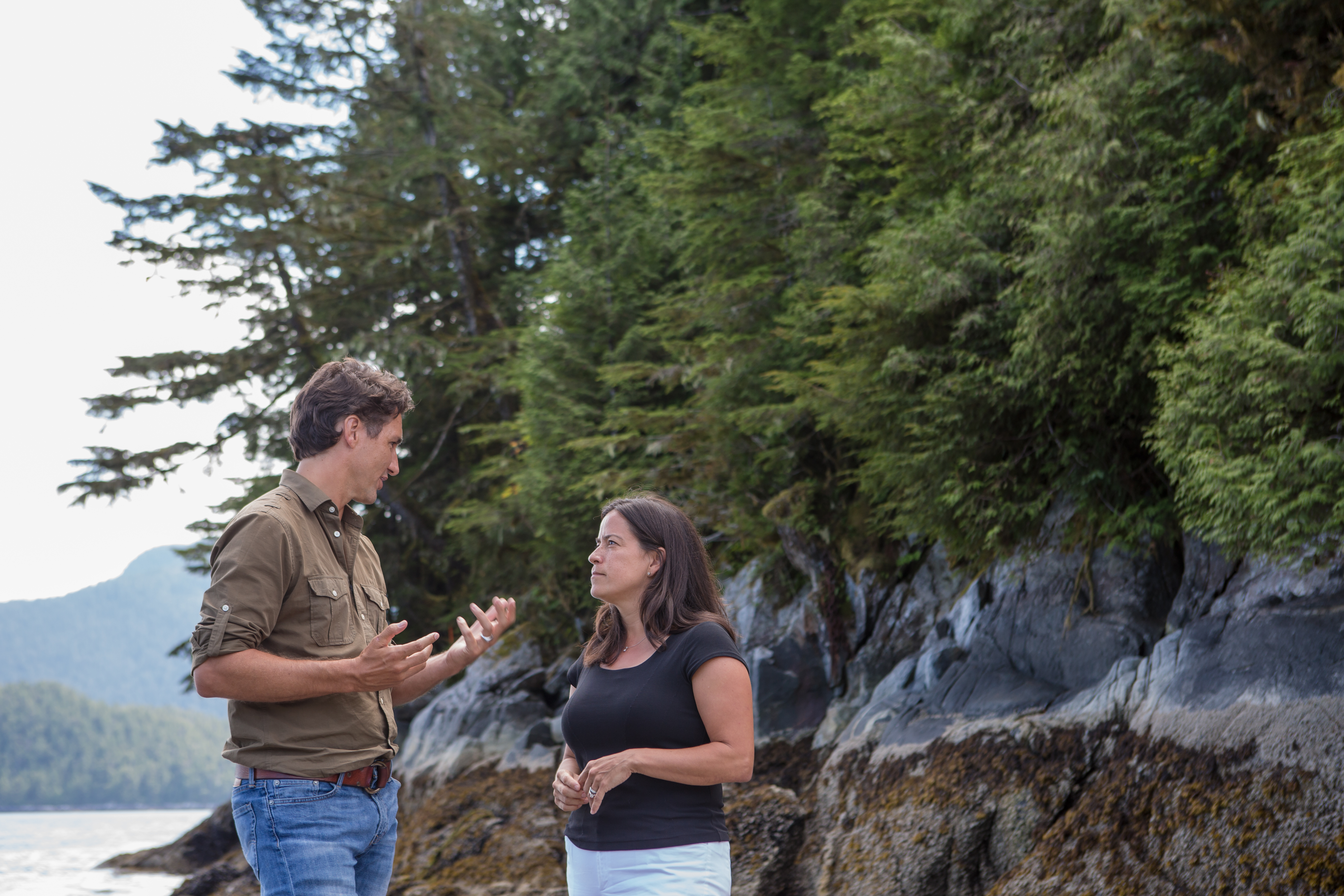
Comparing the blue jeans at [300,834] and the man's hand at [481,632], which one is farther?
the man's hand at [481,632]

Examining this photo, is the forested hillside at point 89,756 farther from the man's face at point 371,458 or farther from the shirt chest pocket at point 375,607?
the man's face at point 371,458

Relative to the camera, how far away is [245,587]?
7.59 feet

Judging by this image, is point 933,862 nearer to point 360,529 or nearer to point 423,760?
point 360,529

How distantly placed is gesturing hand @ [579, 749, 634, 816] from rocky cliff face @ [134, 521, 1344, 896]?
3.45 meters

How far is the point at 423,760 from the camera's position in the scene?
45.4ft

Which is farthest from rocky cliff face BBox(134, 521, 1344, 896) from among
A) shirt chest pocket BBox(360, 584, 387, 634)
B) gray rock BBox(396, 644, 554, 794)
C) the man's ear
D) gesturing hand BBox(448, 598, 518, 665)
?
the man's ear

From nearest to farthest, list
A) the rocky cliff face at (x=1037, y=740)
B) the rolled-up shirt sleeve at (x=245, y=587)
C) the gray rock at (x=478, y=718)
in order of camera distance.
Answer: the rolled-up shirt sleeve at (x=245, y=587) < the rocky cliff face at (x=1037, y=740) < the gray rock at (x=478, y=718)

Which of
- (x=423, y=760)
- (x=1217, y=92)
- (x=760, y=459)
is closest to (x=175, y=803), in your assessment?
(x=423, y=760)

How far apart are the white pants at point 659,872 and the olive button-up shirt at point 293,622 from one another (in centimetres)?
66

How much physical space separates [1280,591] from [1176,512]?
103cm

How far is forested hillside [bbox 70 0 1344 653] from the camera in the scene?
5586 millimetres

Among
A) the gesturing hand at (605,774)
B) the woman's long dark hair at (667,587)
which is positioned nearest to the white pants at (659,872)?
the gesturing hand at (605,774)

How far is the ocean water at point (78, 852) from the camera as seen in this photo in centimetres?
1543

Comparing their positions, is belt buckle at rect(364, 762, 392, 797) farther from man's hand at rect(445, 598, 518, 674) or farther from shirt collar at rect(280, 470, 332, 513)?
shirt collar at rect(280, 470, 332, 513)
